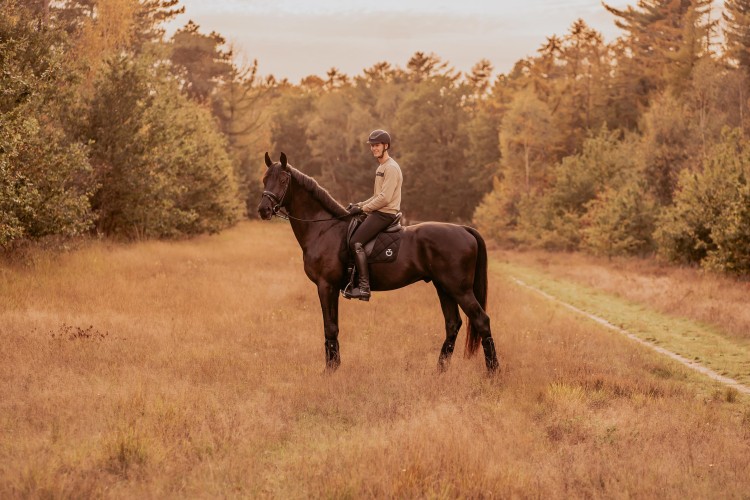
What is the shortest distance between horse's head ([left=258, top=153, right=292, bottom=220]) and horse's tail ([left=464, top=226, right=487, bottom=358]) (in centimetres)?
302

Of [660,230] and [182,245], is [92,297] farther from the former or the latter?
[660,230]

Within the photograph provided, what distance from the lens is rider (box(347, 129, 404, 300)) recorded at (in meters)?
9.55

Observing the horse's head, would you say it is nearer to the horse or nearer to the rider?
the horse

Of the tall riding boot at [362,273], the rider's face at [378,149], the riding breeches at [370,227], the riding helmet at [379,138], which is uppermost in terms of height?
the riding helmet at [379,138]

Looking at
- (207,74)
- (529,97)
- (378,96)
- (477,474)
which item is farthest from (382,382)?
(378,96)

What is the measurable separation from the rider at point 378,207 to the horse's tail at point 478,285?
1.35 meters

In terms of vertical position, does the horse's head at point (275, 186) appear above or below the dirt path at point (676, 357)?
above

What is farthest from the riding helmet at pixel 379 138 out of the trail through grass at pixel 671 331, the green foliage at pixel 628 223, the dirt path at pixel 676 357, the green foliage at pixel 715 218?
the green foliage at pixel 628 223

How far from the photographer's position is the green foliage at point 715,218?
61.3ft

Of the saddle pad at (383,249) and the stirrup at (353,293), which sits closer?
the stirrup at (353,293)

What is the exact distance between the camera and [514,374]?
9523mm

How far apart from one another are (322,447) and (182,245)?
22060mm

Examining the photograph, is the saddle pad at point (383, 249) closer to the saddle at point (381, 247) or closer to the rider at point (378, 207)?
the saddle at point (381, 247)

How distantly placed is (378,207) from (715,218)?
53.6ft
